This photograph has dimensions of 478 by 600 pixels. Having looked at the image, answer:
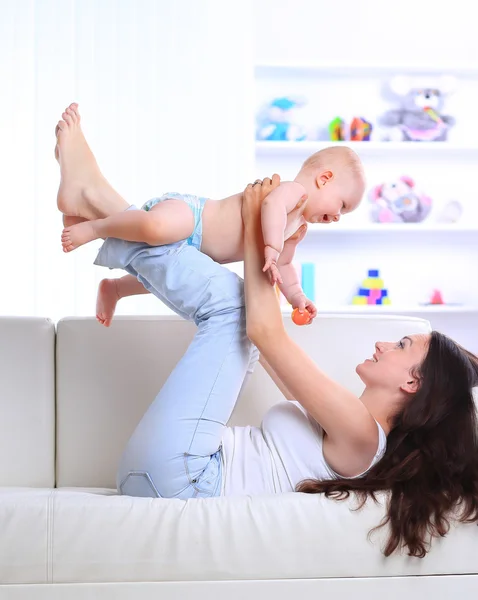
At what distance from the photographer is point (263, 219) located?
148cm

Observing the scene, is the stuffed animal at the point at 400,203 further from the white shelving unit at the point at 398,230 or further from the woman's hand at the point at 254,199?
the woman's hand at the point at 254,199

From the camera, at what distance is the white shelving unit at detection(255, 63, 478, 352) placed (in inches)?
171

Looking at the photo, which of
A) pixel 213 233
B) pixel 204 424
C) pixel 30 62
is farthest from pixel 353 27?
pixel 204 424

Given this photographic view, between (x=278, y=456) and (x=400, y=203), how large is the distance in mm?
3047

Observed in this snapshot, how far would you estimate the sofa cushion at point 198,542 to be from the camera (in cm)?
123

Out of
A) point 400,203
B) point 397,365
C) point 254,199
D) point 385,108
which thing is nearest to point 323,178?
point 254,199

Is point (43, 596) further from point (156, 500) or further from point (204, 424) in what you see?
point (204, 424)

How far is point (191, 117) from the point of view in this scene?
155 inches

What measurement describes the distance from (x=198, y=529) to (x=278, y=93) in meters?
3.53

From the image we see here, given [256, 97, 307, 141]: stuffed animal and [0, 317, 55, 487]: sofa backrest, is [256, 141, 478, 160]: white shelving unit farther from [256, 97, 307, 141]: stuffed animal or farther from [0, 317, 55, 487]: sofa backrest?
[0, 317, 55, 487]: sofa backrest

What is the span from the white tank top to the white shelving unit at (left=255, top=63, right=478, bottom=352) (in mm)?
2762

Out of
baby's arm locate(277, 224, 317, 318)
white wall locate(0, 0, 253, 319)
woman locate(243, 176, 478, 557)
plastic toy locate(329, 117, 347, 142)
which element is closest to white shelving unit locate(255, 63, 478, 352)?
plastic toy locate(329, 117, 347, 142)

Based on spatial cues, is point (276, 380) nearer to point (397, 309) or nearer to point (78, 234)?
point (78, 234)

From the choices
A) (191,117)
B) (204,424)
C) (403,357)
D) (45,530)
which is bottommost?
(45,530)
